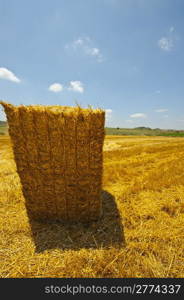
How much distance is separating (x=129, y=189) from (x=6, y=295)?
3353 mm

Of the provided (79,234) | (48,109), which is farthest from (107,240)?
(48,109)

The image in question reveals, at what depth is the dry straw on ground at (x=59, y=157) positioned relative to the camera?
2875 mm

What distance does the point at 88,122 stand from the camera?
2871mm

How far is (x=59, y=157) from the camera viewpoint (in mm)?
3074

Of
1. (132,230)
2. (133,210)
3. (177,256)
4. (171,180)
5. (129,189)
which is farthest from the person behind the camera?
(171,180)

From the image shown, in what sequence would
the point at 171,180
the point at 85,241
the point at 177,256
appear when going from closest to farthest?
the point at 177,256, the point at 85,241, the point at 171,180

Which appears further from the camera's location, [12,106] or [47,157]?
[47,157]

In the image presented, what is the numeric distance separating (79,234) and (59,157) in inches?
56.0

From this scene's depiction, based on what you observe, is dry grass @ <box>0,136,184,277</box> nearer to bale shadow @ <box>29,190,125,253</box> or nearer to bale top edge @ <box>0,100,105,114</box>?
bale shadow @ <box>29,190,125,253</box>

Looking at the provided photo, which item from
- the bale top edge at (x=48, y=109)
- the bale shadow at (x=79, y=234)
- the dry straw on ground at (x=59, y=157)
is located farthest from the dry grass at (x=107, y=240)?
the bale top edge at (x=48, y=109)

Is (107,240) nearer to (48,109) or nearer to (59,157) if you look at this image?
(59,157)

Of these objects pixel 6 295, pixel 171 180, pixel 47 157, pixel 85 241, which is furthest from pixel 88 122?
pixel 171 180

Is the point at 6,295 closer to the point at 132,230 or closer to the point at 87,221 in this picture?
the point at 87,221

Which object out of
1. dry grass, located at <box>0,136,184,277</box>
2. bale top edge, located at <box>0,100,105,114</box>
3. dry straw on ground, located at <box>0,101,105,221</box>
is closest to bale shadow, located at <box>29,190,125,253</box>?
dry grass, located at <box>0,136,184,277</box>
